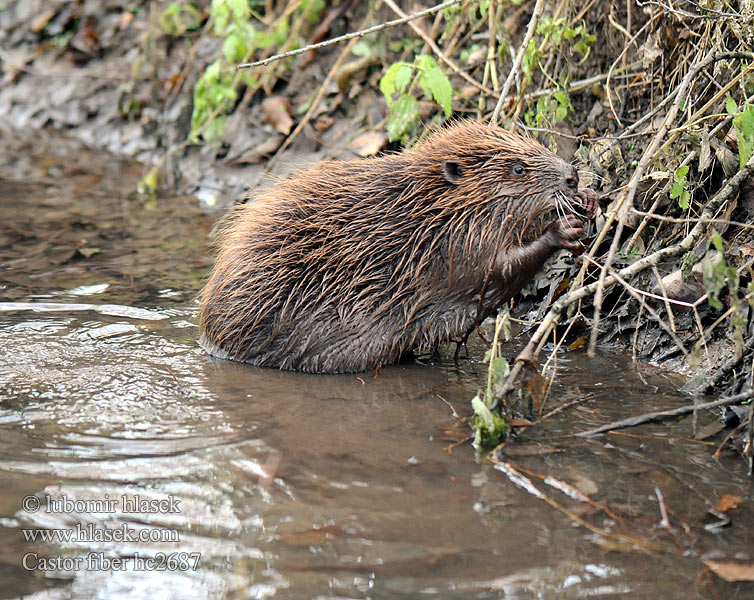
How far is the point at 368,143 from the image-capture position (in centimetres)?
702

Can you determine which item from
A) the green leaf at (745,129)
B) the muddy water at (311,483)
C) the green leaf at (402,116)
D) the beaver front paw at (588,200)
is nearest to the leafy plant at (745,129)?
the green leaf at (745,129)

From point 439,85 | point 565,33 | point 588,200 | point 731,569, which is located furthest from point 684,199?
point 731,569

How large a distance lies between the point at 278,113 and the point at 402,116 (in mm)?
2317

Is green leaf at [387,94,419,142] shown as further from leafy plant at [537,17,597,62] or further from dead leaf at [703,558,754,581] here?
dead leaf at [703,558,754,581]

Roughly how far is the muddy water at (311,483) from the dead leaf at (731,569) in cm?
4

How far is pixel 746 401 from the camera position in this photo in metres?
3.70

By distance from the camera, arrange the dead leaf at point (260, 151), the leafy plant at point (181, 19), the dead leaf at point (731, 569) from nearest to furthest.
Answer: the dead leaf at point (731, 569) < the dead leaf at point (260, 151) < the leafy plant at point (181, 19)

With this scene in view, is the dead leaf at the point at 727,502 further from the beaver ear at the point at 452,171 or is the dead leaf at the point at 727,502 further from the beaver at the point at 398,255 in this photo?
the beaver ear at the point at 452,171

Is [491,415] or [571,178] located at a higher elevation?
[571,178]

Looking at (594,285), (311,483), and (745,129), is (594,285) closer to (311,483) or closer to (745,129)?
(745,129)

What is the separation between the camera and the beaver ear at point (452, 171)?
4.55 m


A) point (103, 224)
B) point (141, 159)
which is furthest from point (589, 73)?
point (141, 159)

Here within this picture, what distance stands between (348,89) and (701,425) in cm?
497

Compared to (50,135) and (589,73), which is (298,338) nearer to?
(589,73)
